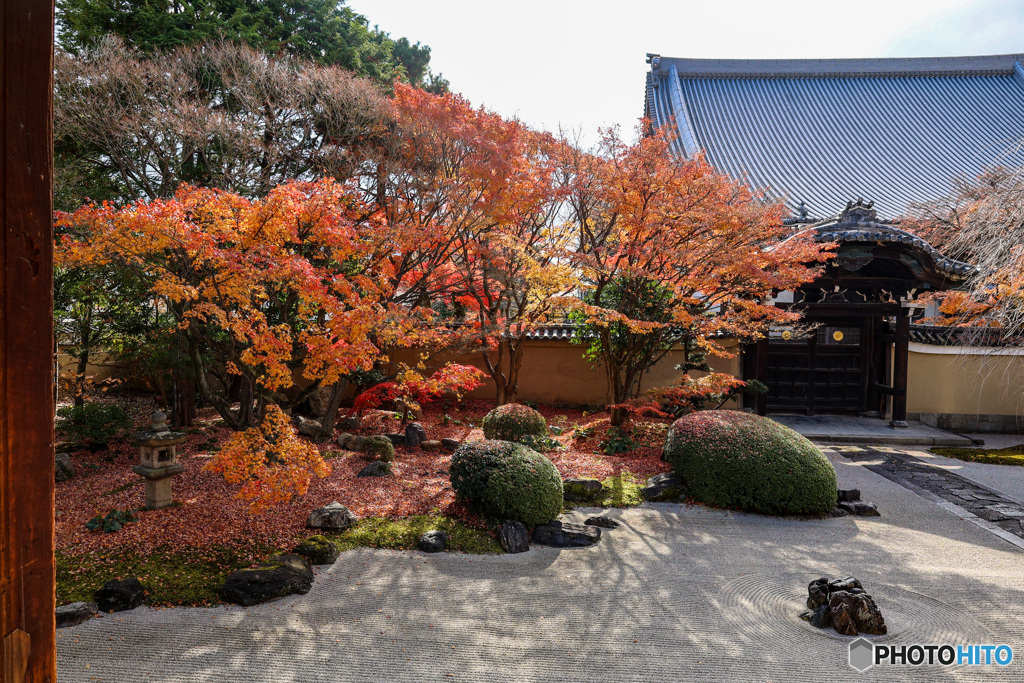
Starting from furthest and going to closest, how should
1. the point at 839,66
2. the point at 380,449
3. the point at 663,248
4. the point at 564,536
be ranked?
1. the point at 839,66
2. the point at 663,248
3. the point at 380,449
4. the point at 564,536

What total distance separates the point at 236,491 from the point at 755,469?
5.83 m

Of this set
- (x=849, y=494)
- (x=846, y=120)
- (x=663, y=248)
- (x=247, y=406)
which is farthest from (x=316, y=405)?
(x=846, y=120)

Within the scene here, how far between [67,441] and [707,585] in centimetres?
870

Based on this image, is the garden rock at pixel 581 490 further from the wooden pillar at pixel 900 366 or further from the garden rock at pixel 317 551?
the wooden pillar at pixel 900 366

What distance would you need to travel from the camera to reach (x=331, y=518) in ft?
18.1

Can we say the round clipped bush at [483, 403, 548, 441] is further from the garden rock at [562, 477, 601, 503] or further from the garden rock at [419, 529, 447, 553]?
the garden rock at [419, 529, 447, 553]

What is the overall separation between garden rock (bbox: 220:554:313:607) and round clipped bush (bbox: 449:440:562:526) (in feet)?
6.01

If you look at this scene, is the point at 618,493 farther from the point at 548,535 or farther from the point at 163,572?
the point at 163,572

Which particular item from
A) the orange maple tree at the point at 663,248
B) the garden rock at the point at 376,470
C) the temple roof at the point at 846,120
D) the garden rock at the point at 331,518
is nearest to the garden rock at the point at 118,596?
the garden rock at the point at 331,518

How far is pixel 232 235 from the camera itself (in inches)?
229

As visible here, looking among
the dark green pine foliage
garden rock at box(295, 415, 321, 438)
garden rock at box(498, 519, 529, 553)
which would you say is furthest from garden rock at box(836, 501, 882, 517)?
the dark green pine foliage

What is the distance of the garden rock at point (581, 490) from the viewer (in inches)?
270

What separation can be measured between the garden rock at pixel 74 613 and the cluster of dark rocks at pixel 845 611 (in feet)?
16.6

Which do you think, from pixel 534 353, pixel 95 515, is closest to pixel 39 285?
pixel 95 515
